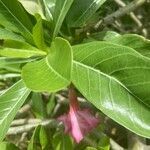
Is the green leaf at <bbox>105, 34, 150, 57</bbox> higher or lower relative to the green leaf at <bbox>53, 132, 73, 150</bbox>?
higher

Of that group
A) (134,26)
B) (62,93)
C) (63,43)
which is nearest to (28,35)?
(63,43)

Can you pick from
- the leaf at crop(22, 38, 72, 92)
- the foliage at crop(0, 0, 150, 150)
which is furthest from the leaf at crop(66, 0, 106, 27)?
the leaf at crop(22, 38, 72, 92)

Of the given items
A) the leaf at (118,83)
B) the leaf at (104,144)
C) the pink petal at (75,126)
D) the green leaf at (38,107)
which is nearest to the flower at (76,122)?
the pink petal at (75,126)

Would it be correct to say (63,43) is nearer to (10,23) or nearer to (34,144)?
(10,23)

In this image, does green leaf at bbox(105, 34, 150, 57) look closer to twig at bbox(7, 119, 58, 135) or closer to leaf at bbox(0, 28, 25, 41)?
leaf at bbox(0, 28, 25, 41)

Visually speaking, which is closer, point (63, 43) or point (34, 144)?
point (63, 43)

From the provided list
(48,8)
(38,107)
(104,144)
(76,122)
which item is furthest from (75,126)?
(38,107)

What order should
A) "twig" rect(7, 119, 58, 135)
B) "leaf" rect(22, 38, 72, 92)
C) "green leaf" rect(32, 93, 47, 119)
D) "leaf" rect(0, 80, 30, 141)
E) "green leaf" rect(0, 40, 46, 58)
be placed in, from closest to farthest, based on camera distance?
1. "leaf" rect(22, 38, 72, 92)
2. "green leaf" rect(0, 40, 46, 58)
3. "leaf" rect(0, 80, 30, 141)
4. "twig" rect(7, 119, 58, 135)
5. "green leaf" rect(32, 93, 47, 119)

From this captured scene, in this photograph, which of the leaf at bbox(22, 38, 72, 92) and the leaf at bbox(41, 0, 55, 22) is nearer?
the leaf at bbox(22, 38, 72, 92)
